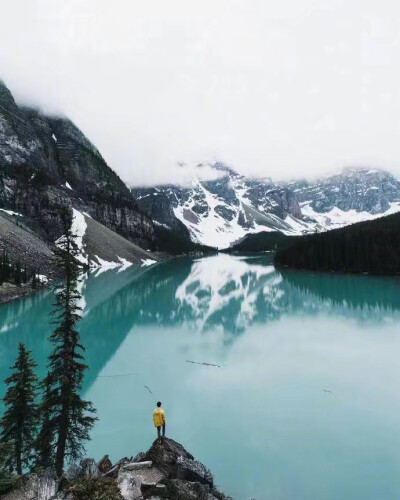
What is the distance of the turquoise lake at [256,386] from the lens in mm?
17812

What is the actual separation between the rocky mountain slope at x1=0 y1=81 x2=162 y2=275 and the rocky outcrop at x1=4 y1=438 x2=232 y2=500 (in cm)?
8922

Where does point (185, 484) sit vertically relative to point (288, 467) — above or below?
above

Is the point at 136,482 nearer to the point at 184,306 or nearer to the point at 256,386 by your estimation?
the point at 256,386

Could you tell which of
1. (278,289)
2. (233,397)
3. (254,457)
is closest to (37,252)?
(278,289)

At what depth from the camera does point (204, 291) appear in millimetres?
86688

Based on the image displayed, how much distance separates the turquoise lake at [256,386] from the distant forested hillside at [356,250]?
42.6m

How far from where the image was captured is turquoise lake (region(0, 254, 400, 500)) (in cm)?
1781

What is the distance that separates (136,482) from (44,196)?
149779 mm

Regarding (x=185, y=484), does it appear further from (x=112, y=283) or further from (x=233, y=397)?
(x=112, y=283)

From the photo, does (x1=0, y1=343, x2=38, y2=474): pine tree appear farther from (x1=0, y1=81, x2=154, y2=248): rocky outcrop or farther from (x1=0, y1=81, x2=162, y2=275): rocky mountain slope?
(x1=0, y1=81, x2=154, y2=248): rocky outcrop

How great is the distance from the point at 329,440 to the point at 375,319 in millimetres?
37433

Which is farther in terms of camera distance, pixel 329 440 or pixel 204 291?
pixel 204 291

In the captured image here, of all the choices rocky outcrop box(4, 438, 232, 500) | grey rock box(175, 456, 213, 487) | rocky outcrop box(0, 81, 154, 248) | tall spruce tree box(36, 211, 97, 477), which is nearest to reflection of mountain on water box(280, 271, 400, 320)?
grey rock box(175, 456, 213, 487)

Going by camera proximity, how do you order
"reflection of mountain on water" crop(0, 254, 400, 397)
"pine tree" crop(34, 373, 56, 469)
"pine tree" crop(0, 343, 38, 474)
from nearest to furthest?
"pine tree" crop(34, 373, 56, 469) → "pine tree" crop(0, 343, 38, 474) → "reflection of mountain on water" crop(0, 254, 400, 397)
